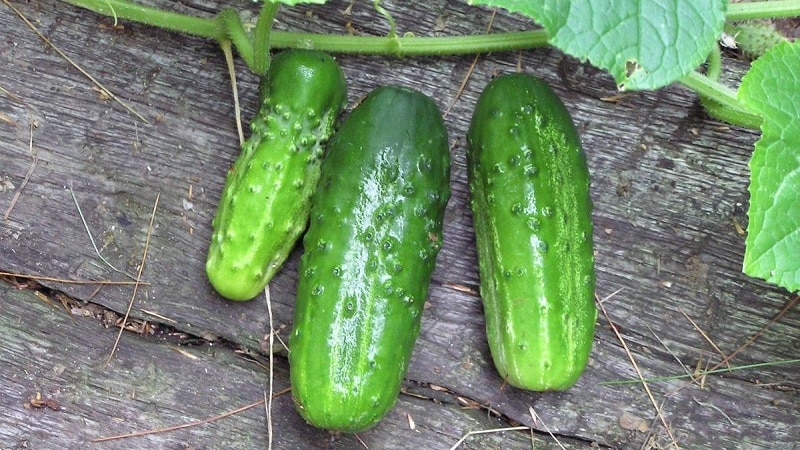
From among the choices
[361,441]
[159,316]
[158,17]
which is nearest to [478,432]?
[361,441]

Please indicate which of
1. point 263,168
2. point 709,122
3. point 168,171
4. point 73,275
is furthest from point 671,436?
point 73,275

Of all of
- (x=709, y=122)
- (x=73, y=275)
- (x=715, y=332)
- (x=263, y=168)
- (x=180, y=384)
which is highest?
(x=709, y=122)

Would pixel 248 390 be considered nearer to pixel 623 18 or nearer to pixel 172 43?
pixel 172 43

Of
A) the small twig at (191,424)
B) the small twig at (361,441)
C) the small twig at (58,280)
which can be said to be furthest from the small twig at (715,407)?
the small twig at (58,280)

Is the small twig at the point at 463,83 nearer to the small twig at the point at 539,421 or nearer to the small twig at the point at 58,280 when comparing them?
the small twig at the point at 539,421

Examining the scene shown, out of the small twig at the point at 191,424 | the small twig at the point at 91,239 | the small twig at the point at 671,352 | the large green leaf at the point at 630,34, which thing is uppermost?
the large green leaf at the point at 630,34

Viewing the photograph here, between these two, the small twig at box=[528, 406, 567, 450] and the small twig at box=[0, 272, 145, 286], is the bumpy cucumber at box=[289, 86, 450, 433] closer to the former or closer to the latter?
the small twig at box=[528, 406, 567, 450]
